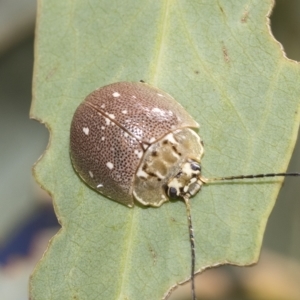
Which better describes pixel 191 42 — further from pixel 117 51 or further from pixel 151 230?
pixel 151 230

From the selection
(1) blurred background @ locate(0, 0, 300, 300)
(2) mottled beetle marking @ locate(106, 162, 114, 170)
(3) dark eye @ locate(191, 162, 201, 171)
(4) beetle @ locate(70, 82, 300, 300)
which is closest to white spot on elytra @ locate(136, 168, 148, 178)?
(4) beetle @ locate(70, 82, 300, 300)

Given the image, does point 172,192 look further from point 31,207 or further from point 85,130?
point 31,207

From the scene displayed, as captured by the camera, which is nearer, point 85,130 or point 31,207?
point 85,130

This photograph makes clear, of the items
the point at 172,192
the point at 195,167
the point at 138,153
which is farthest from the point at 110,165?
the point at 195,167

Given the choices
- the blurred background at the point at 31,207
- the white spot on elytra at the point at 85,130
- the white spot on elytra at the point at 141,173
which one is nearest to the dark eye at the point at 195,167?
the white spot on elytra at the point at 141,173

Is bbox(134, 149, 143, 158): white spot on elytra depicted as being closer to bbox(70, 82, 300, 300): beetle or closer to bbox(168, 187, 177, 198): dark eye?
bbox(70, 82, 300, 300): beetle

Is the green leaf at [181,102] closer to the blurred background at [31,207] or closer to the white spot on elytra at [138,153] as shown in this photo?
the white spot on elytra at [138,153]
